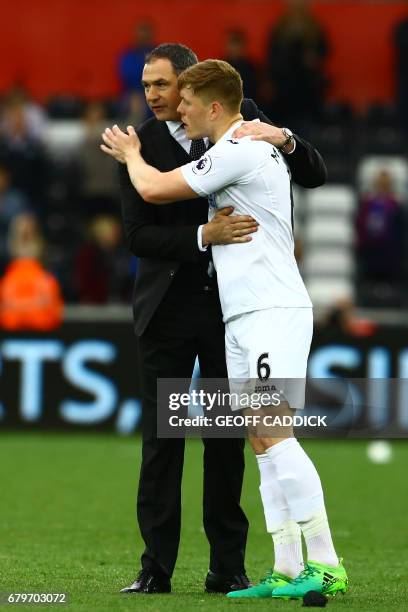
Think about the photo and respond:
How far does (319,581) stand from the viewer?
242 inches

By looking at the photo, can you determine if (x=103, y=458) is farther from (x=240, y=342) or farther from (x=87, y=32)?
(x=87, y=32)

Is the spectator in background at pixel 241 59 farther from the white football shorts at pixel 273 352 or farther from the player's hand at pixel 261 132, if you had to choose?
the white football shorts at pixel 273 352

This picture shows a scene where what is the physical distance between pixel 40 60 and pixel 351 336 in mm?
7255

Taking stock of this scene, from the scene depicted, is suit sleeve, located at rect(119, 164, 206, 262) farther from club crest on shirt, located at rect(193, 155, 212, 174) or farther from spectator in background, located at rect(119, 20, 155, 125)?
spectator in background, located at rect(119, 20, 155, 125)

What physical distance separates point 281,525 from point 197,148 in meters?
1.70

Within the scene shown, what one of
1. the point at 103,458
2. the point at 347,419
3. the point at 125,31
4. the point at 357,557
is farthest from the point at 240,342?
the point at 125,31

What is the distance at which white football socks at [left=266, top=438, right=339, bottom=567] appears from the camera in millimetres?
6141

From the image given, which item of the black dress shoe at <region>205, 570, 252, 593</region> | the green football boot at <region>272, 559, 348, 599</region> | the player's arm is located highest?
the player's arm

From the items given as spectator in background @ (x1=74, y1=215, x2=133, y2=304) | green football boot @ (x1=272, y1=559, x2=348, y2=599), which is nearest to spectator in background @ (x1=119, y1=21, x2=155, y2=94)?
spectator in background @ (x1=74, y1=215, x2=133, y2=304)

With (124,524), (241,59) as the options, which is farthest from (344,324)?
(124,524)

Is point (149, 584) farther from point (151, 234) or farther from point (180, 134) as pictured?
point (180, 134)

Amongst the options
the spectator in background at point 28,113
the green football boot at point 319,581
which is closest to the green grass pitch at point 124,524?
the green football boot at point 319,581

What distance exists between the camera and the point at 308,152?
662cm

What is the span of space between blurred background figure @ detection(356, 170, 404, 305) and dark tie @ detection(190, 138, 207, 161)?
35.1ft
